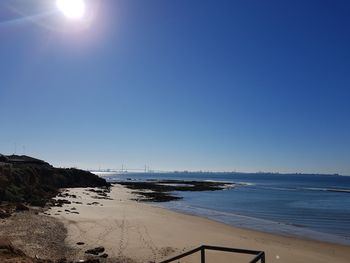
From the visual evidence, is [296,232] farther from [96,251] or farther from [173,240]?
[96,251]

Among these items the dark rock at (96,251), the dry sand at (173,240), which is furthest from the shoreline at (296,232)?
the dark rock at (96,251)

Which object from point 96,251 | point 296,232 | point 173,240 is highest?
point 96,251

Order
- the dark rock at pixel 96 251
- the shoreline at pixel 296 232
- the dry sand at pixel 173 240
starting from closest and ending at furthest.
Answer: the dark rock at pixel 96 251
the dry sand at pixel 173 240
the shoreline at pixel 296 232

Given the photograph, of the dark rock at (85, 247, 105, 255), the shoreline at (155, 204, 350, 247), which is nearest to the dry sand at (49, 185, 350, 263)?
the dark rock at (85, 247, 105, 255)

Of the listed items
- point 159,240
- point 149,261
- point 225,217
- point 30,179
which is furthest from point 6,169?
point 149,261

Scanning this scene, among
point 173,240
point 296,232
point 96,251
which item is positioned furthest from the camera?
point 296,232

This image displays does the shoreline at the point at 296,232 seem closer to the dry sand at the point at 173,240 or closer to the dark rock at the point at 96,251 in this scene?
the dry sand at the point at 173,240

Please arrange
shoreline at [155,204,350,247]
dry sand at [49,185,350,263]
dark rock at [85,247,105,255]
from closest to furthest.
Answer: dark rock at [85,247,105,255], dry sand at [49,185,350,263], shoreline at [155,204,350,247]

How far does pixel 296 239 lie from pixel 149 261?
12321mm

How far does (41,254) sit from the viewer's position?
14641 mm

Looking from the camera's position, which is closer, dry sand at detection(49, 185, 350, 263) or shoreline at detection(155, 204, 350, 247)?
dry sand at detection(49, 185, 350, 263)

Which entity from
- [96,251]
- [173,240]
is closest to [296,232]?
[173,240]

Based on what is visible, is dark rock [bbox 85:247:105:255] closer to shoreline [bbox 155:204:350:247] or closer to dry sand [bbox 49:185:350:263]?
dry sand [bbox 49:185:350:263]

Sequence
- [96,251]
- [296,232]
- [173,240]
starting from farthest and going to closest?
[296,232]
[173,240]
[96,251]
